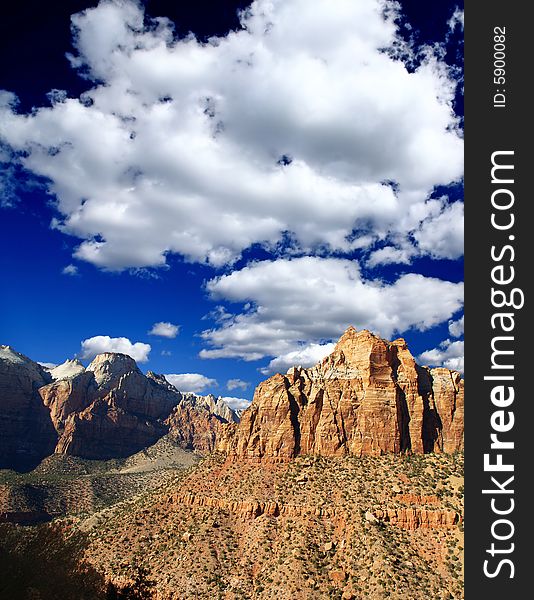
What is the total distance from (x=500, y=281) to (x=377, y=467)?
74.1m

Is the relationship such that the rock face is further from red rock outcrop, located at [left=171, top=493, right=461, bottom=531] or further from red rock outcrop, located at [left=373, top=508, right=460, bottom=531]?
red rock outcrop, located at [left=373, top=508, right=460, bottom=531]

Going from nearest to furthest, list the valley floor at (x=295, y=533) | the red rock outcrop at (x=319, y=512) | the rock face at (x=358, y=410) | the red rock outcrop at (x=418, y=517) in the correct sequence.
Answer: the valley floor at (x=295, y=533) < the red rock outcrop at (x=418, y=517) < the red rock outcrop at (x=319, y=512) < the rock face at (x=358, y=410)

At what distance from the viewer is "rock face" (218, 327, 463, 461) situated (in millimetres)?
96688

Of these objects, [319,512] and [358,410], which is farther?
[358,410]

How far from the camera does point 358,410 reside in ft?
322

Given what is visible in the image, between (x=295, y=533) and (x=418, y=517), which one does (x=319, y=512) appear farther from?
(x=418, y=517)

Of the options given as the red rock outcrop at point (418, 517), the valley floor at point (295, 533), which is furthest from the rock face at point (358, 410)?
the red rock outcrop at point (418, 517)

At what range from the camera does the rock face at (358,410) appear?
317 feet

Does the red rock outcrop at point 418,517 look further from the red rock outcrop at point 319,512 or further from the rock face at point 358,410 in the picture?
the rock face at point 358,410

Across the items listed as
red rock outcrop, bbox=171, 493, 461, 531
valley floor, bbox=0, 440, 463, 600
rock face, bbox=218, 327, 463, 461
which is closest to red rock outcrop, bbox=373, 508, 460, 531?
red rock outcrop, bbox=171, 493, 461, 531

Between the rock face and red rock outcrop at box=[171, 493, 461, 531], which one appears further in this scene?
the rock face

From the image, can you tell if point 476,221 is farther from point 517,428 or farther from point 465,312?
point 517,428

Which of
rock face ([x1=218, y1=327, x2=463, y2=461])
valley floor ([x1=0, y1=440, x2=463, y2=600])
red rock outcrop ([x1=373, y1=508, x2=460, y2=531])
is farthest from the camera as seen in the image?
rock face ([x1=218, y1=327, x2=463, y2=461])

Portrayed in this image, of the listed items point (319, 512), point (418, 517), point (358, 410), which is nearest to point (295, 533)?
point (319, 512)
